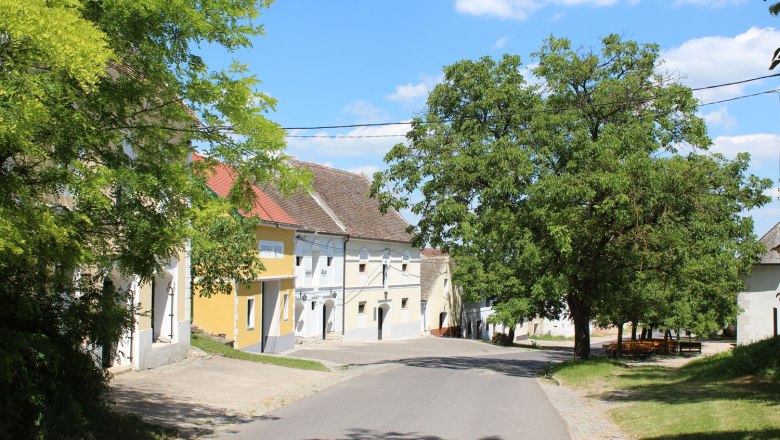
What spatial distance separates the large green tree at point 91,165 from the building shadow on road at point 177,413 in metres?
2.59

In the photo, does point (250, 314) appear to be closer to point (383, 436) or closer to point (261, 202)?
point (261, 202)

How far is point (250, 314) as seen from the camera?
29672mm

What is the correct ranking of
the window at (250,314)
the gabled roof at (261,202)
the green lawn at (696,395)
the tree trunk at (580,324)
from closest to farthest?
the green lawn at (696,395) < the tree trunk at (580,324) < the gabled roof at (261,202) < the window at (250,314)

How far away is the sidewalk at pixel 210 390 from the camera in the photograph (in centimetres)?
1258

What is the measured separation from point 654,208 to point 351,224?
24.1 metres

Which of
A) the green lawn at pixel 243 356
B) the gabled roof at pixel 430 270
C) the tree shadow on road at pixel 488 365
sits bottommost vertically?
the tree shadow on road at pixel 488 365

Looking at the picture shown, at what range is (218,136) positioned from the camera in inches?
388

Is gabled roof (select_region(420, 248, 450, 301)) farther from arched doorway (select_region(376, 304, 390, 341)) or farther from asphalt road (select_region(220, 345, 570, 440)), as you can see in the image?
asphalt road (select_region(220, 345, 570, 440))

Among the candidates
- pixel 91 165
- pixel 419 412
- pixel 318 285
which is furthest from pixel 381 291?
pixel 91 165

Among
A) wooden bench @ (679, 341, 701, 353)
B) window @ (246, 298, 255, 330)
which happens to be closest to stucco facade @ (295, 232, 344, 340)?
window @ (246, 298, 255, 330)

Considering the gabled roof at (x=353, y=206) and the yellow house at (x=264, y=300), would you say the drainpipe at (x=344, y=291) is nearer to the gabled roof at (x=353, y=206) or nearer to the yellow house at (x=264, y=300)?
the gabled roof at (x=353, y=206)

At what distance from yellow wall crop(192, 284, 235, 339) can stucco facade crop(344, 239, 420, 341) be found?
13.8 m

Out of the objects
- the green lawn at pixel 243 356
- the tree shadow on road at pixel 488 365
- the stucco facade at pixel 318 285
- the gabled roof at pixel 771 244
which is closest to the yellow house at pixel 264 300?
the green lawn at pixel 243 356

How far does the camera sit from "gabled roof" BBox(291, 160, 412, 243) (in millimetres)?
42719
